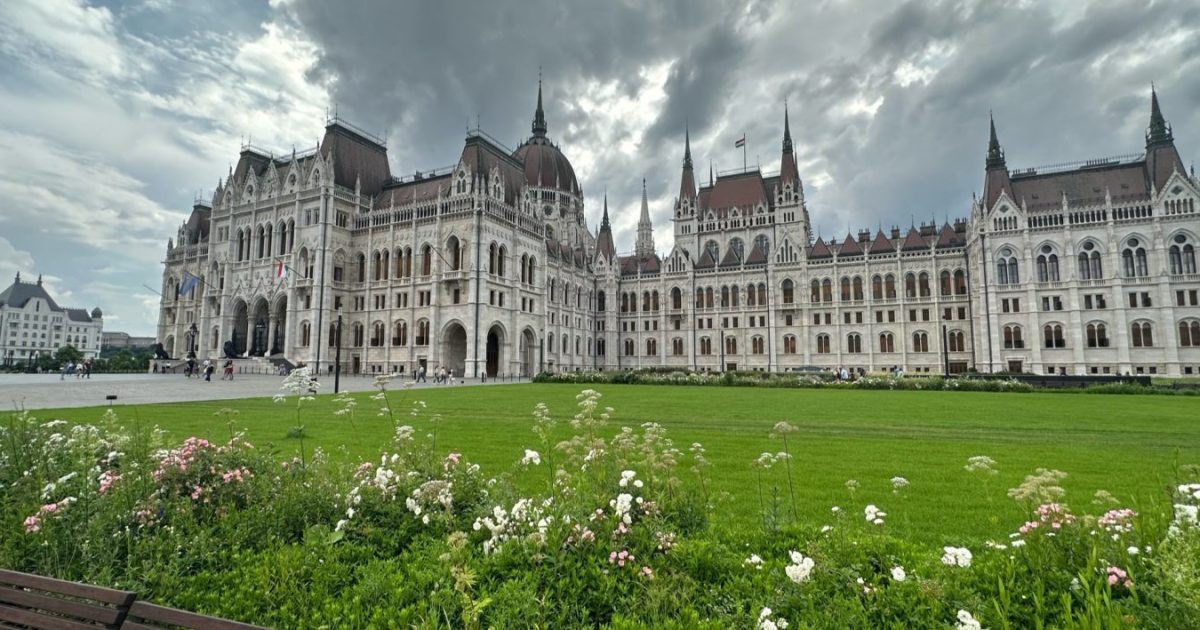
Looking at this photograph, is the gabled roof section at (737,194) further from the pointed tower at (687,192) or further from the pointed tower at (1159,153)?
the pointed tower at (1159,153)

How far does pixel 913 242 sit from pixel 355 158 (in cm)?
6518

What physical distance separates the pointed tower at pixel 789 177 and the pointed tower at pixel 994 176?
71.6 feet

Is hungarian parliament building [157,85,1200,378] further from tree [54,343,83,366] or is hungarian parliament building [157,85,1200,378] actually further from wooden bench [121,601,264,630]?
wooden bench [121,601,264,630]

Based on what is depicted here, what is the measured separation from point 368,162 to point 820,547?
69964 millimetres

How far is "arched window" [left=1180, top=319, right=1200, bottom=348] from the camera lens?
161 feet

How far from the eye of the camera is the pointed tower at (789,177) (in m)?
76.5

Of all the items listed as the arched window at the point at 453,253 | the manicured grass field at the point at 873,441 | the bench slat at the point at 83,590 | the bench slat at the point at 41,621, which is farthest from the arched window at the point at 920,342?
the bench slat at the point at 41,621

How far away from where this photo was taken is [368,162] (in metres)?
64.9

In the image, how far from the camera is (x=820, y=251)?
67.8 meters

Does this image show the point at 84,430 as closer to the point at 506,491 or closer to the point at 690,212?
the point at 506,491

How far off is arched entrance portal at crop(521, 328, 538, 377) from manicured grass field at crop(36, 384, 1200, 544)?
36.4 m

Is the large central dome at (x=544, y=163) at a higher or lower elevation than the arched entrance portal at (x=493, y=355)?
higher

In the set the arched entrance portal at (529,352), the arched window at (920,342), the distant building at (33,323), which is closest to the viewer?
the arched entrance portal at (529,352)

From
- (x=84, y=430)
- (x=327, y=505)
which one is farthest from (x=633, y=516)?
(x=84, y=430)
